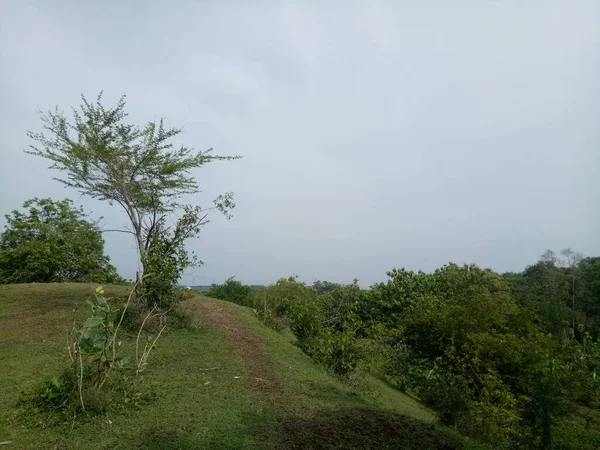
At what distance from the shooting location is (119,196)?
11.5 meters

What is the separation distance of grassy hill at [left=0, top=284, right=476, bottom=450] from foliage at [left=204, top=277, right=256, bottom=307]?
42.8ft

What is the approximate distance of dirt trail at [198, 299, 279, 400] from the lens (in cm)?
694

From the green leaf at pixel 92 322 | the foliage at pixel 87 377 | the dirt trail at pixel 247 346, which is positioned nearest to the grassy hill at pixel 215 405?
the dirt trail at pixel 247 346

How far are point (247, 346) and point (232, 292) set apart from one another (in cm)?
1440

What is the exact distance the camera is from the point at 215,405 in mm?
5516

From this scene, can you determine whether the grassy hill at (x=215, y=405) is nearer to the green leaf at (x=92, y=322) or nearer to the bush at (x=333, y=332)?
the bush at (x=333, y=332)

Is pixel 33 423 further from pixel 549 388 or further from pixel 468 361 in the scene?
pixel 468 361

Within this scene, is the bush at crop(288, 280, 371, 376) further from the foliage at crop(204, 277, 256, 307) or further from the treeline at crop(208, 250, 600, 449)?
the foliage at crop(204, 277, 256, 307)

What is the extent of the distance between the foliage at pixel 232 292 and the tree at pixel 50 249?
18.7ft

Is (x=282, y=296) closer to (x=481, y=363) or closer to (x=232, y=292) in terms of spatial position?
(x=232, y=292)

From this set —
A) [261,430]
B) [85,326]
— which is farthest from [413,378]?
[85,326]

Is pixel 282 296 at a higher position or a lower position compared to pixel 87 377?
higher

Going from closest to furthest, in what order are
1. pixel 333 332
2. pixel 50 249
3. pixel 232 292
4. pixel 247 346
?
pixel 247 346 → pixel 333 332 → pixel 50 249 → pixel 232 292

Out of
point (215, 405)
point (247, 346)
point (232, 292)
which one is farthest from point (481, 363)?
point (232, 292)
